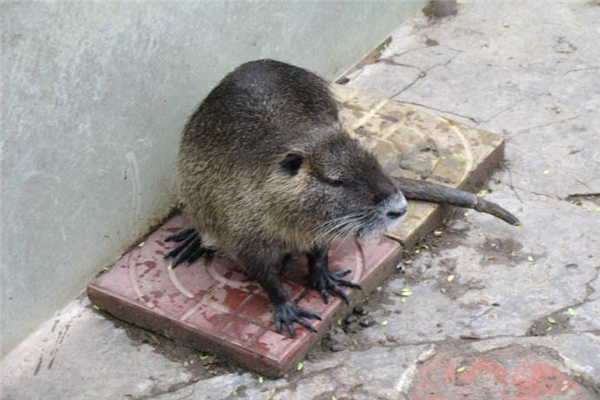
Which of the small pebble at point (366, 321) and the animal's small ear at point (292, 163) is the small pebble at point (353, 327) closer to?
the small pebble at point (366, 321)

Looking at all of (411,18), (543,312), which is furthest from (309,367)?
(411,18)

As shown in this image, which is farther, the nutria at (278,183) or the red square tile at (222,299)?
the red square tile at (222,299)

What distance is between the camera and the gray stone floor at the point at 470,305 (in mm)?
3824

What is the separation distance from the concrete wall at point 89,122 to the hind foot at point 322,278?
0.94 m

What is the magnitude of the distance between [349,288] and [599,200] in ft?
4.67

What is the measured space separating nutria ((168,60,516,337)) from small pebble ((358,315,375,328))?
5.5 inches

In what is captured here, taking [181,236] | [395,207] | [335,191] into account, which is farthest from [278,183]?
[181,236]

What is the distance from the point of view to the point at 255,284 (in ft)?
13.8

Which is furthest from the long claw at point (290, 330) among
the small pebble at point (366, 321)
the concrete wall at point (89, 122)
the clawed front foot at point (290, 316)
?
the concrete wall at point (89, 122)

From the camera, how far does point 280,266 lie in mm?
4305

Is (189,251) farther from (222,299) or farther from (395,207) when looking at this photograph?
(395,207)

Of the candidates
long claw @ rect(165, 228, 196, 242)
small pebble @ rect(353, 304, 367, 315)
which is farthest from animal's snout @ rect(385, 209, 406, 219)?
long claw @ rect(165, 228, 196, 242)

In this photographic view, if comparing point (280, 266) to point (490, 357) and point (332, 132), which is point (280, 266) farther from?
point (490, 357)

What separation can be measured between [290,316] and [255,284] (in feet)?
1.03
